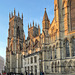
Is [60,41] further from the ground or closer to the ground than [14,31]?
closer to the ground

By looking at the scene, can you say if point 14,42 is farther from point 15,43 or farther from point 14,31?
point 14,31

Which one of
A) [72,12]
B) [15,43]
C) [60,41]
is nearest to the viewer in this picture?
[60,41]

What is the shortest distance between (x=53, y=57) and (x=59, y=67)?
4.39 metres

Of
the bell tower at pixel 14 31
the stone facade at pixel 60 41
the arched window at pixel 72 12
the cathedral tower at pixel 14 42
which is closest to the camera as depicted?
the stone facade at pixel 60 41

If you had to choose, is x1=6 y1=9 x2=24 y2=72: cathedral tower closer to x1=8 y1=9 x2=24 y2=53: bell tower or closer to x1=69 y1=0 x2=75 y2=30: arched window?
x1=8 y1=9 x2=24 y2=53: bell tower

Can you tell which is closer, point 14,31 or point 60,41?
point 60,41

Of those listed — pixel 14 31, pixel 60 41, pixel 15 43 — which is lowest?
pixel 60 41

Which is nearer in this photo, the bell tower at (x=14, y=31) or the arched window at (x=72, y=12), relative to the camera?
the arched window at (x=72, y=12)

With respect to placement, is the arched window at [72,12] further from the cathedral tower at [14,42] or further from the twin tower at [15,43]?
the cathedral tower at [14,42]

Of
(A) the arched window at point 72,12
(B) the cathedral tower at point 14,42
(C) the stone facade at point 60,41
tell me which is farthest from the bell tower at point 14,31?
(A) the arched window at point 72,12

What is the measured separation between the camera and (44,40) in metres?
40.9

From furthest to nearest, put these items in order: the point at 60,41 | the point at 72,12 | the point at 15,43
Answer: the point at 15,43
the point at 72,12
the point at 60,41

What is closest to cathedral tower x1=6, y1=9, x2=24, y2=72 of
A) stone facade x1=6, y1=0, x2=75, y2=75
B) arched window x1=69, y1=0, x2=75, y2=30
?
stone facade x1=6, y1=0, x2=75, y2=75

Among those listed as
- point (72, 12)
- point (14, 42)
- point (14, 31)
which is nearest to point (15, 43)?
point (14, 42)
